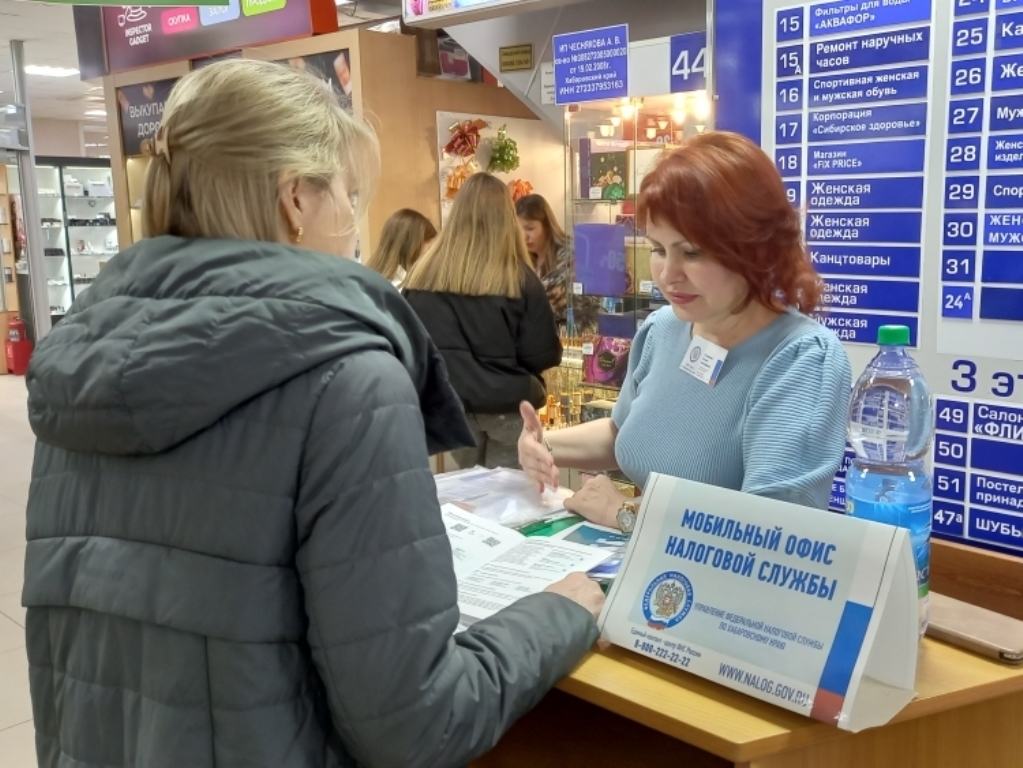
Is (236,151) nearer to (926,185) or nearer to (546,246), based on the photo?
(926,185)

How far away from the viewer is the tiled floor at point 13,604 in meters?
3.12

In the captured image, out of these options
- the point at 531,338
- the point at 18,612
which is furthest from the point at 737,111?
the point at 18,612

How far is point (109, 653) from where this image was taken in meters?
1.10

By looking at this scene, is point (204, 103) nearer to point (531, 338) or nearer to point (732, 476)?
point (732, 476)

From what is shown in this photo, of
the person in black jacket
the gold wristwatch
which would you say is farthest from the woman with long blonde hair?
the gold wristwatch

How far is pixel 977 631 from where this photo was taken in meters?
1.46

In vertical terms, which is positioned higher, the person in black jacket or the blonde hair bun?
the blonde hair bun

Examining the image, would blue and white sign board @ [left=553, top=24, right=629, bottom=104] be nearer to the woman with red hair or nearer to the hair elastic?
the woman with red hair

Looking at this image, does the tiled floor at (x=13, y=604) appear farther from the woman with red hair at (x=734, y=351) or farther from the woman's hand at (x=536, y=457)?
the woman with red hair at (x=734, y=351)

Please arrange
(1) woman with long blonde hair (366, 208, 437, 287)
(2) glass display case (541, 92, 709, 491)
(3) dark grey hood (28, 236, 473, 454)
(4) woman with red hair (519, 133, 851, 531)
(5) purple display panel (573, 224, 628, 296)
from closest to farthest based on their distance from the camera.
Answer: (3) dark grey hood (28, 236, 473, 454), (4) woman with red hair (519, 133, 851, 531), (2) glass display case (541, 92, 709, 491), (5) purple display panel (573, 224, 628, 296), (1) woman with long blonde hair (366, 208, 437, 287)

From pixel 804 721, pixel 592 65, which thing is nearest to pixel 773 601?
pixel 804 721

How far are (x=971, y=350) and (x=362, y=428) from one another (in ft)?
5.64

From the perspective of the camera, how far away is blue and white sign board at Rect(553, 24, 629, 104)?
10.4 ft

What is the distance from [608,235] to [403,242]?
130cm
